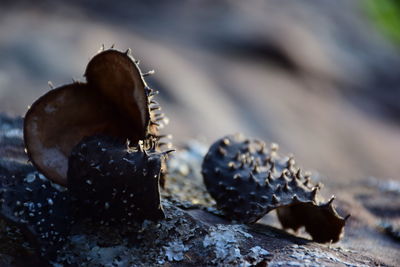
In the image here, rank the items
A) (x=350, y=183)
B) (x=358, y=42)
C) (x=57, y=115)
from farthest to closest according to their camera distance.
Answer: (x=358, y=42)
(x=350, y=183)
(x=57, y=115)

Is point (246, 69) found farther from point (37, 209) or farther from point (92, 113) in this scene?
point (37, 209)

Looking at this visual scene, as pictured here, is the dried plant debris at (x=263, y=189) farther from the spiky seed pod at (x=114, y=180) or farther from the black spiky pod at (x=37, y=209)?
the black spiky pod at (x=37, y=209)

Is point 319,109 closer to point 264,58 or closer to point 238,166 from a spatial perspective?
point 264,58

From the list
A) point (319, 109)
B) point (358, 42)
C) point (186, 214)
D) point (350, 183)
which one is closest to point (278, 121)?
point (319, 109)

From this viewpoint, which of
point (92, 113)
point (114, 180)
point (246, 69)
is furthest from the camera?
point (246, 69)

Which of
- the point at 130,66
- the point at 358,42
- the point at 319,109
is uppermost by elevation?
the point at 358,42

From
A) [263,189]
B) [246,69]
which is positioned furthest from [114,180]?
[246,69]

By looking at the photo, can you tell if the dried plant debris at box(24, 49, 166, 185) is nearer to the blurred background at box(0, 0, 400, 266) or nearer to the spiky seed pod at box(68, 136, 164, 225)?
the spiky seed pod at box(68, 136, 164, 225)
